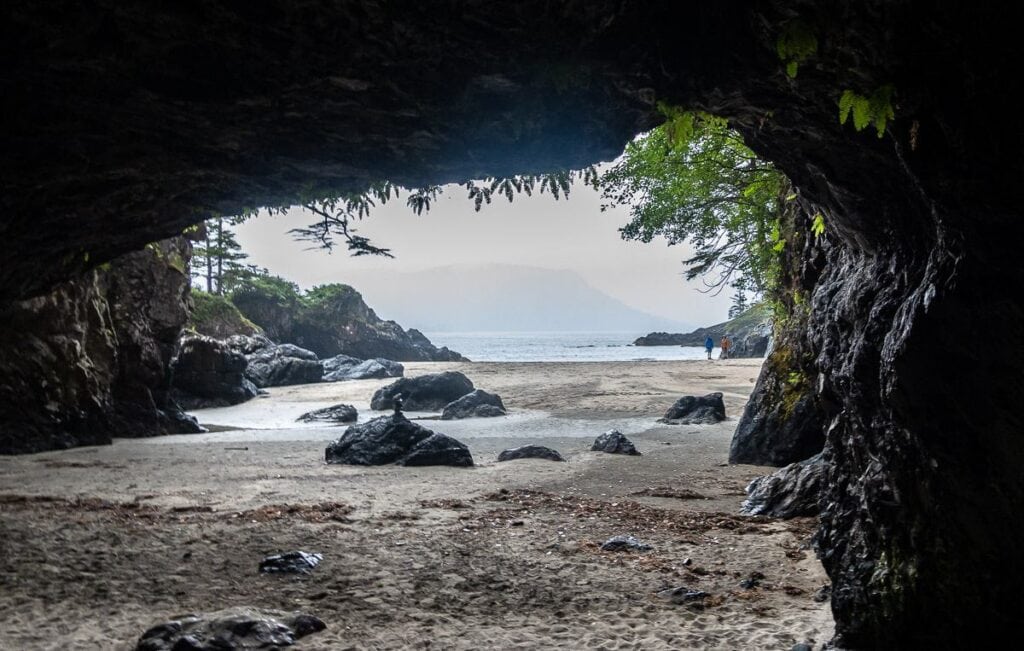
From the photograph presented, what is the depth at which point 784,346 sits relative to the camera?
32.9ft

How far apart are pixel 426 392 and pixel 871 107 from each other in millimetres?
19143

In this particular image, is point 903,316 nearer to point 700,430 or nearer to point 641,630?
point 641,630

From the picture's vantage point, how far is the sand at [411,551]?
428 cm

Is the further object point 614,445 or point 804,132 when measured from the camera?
point 614,445

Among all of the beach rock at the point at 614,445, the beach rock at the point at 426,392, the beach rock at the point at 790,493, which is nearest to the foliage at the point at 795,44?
the beach rock at the point at 790,493

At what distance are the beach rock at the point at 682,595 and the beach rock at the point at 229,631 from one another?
8.11 feet

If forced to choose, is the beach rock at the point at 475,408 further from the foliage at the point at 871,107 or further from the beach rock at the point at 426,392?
the foliage at the point at 871,107

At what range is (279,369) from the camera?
28547 millimetres

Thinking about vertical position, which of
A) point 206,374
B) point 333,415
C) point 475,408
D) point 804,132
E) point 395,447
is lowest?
point 333,415

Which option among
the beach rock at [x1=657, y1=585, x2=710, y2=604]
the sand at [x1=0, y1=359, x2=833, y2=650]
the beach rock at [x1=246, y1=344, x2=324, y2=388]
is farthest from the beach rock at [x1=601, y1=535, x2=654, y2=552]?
the beach rock at [x1=246, y1=344, x2=324, y2=388]

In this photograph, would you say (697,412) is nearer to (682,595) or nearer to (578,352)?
(682,595)

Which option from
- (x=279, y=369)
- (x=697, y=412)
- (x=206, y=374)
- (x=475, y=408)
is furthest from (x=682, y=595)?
(x=279, y=369)

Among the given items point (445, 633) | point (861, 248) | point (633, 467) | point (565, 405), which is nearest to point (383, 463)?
point (633, 467)

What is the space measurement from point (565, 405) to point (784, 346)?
11219 mm
